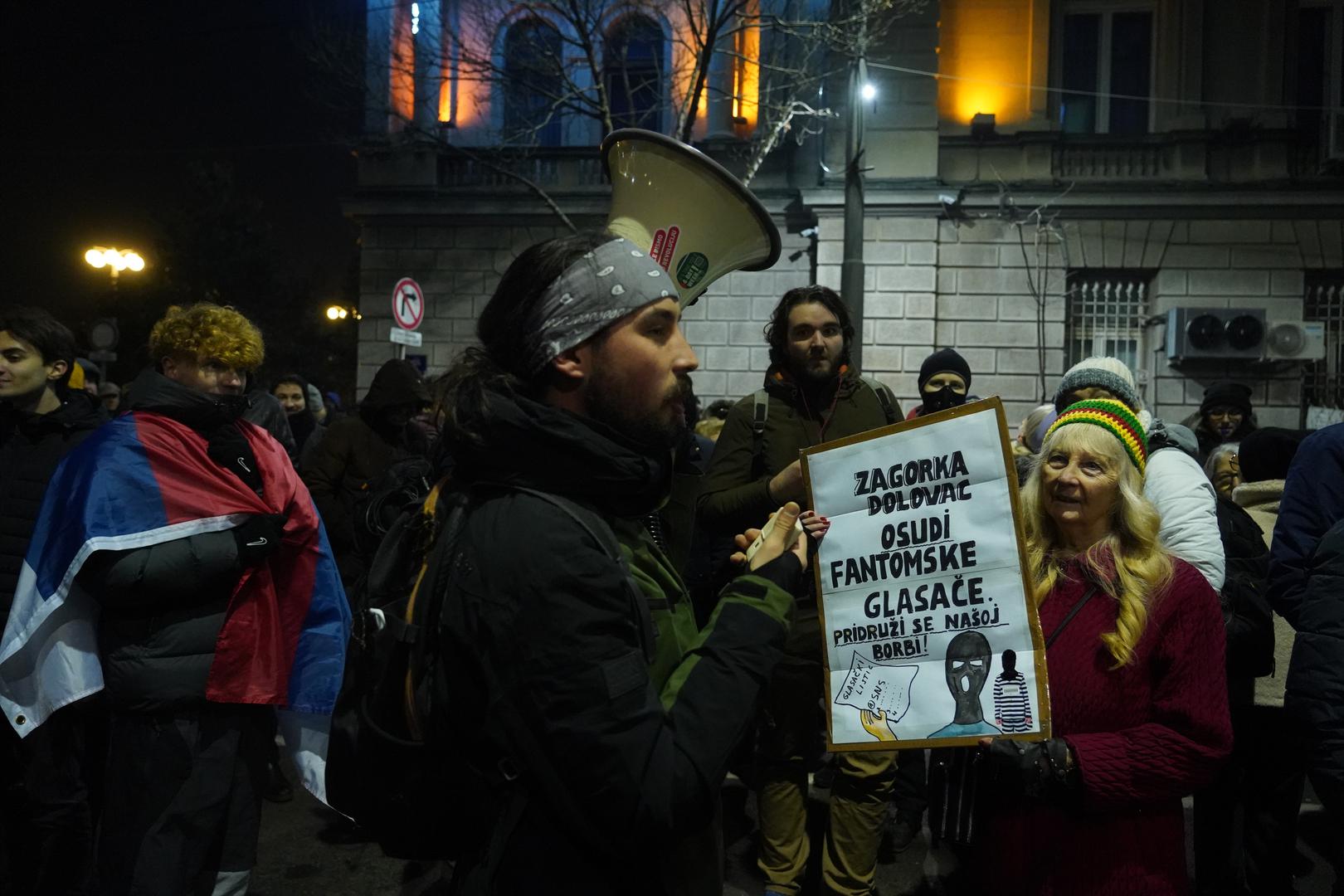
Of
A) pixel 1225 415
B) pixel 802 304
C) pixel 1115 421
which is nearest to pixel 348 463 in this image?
pixel 802 304

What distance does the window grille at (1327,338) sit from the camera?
13.7 meters

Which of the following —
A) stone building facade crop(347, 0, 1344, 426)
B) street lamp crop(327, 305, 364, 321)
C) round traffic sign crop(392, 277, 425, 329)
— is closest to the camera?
round traffic sign crop(392, 277, 425, 329)

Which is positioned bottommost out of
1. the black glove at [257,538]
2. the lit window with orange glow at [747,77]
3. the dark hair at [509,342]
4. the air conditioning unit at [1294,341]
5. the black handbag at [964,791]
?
the black handbag at [964,791]

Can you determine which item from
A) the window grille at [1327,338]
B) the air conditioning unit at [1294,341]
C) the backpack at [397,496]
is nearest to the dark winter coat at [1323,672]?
the backpack at [397,496]

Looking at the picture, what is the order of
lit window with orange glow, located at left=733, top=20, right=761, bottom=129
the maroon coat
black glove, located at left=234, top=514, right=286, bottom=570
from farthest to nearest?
lit window with orange glow, located at left=733, top=20, right=761, bottom=129 < black glove, located at left=234, top=514, right=286, bottom=570 < the maroon coat

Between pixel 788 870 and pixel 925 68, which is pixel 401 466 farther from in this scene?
pixel 925 68

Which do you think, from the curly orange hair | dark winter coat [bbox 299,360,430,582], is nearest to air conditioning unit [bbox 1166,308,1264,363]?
dark winter coat [bbox 299,360,430,582]

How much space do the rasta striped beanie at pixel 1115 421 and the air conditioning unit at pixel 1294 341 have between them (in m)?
12.8

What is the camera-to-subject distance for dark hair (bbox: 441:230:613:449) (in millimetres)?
1576

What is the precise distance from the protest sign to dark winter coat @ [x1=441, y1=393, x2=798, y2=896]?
75 centimetres

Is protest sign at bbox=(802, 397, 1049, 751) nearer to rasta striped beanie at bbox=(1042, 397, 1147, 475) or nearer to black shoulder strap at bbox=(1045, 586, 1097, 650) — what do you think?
black shoulder strap at bbox=(1045, 586, 1097, 650)

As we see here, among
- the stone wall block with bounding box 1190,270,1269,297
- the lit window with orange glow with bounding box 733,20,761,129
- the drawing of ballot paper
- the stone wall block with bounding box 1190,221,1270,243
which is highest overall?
the lit window with orange glow with bounding box 733,20,761,129

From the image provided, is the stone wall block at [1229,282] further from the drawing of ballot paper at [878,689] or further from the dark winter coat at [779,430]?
the drawing of ballot paper at [878,689]

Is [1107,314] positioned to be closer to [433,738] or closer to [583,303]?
[583,303]
